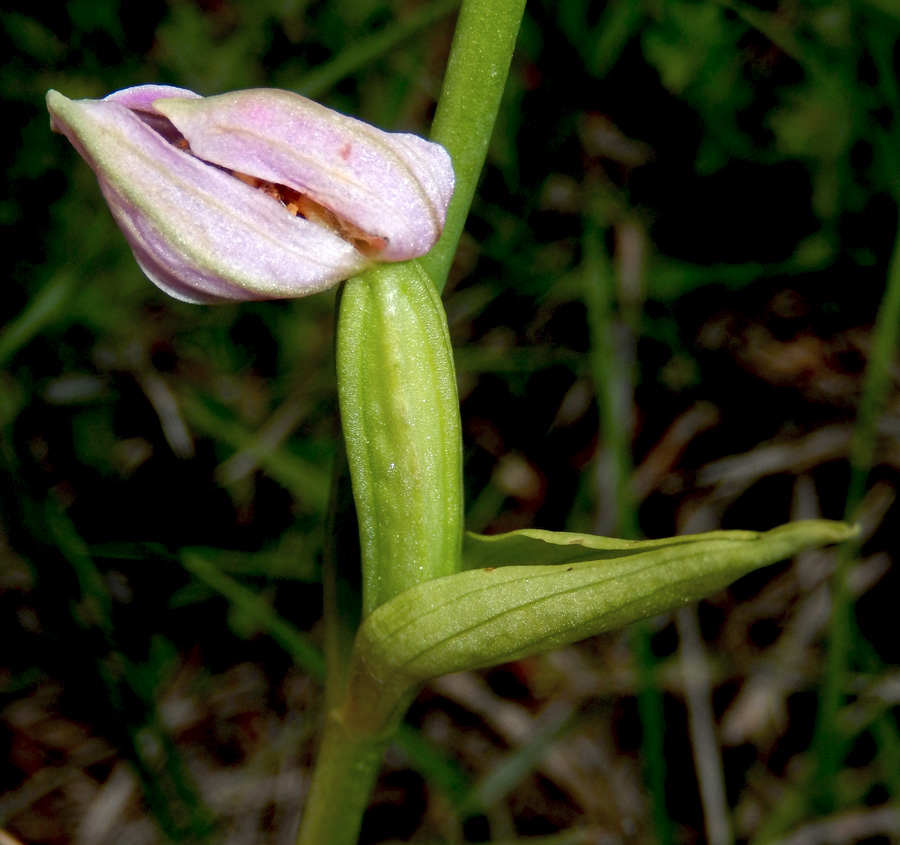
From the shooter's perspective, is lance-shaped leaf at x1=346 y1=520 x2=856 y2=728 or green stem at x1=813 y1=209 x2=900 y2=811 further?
green stem at x1=813 y1=209 x2=900 y2=811

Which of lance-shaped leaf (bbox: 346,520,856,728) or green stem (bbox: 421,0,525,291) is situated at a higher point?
green stem (bbox: 421,0,525,291)

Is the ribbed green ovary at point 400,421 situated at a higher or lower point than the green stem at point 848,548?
higher

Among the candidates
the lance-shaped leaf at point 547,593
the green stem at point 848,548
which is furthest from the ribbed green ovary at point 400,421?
the green stem at point 848,548

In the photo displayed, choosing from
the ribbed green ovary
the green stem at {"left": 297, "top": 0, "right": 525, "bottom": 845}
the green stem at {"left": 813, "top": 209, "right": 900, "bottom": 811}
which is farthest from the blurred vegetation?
the ribbed green ovary

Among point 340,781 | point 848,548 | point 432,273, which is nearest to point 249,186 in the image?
point 432,273

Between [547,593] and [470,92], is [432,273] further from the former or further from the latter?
[547,593]

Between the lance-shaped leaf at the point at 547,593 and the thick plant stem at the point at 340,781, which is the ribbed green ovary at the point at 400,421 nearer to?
the lance-shaped leaf at the point at 547,593

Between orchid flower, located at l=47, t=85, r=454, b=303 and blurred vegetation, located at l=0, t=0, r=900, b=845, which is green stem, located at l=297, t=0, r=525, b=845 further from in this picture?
blurred vegetation, located at l=0, t=0, r=900, b=845

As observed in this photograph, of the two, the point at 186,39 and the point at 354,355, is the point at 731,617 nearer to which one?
the point at 354,355
